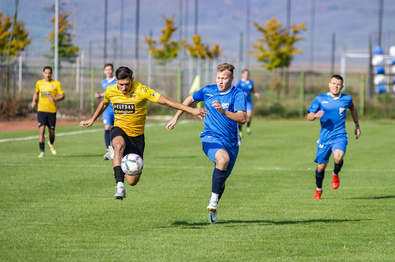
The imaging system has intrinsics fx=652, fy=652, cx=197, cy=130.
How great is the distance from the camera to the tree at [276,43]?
168 feet

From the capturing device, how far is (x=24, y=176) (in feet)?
41.8

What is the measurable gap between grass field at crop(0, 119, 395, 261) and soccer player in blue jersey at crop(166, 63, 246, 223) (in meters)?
0.65

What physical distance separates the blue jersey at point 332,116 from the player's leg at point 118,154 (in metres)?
3.47

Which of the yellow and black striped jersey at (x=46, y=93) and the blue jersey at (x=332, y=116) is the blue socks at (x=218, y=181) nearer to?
the blue jersey at (x=332, y=116)

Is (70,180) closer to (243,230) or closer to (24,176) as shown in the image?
(24,176)

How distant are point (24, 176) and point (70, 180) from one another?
1.01 m

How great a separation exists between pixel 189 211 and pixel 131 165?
1225 millimetres

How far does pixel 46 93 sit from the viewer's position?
17.0 m

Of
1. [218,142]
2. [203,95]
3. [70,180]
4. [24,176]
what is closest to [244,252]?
[218,142]

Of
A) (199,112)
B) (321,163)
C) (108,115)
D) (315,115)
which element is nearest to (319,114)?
(315,115)

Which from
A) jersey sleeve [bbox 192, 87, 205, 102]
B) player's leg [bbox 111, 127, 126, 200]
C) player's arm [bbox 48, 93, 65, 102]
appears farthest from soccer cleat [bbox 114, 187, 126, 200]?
player's arm [bbox 48, 93, 65, 102]

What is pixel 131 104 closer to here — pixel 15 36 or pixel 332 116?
pixel 332 116

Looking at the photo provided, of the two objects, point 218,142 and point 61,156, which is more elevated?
point 218,142

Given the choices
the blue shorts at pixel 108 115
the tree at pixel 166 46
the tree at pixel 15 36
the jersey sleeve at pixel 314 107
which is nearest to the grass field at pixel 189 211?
the blue shorts at pixel 108 115
